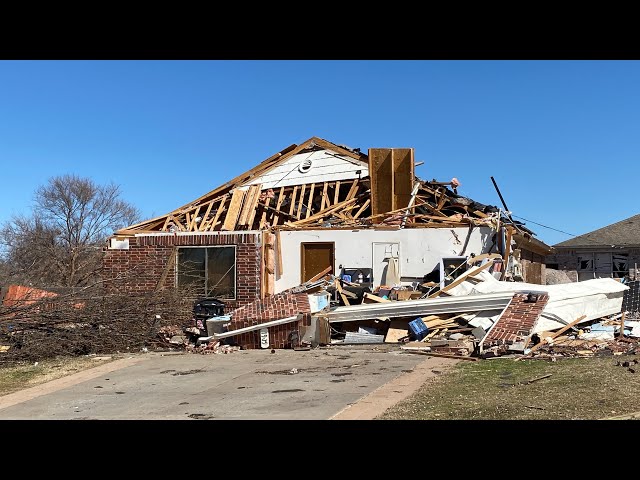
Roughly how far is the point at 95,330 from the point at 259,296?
4.66 meters

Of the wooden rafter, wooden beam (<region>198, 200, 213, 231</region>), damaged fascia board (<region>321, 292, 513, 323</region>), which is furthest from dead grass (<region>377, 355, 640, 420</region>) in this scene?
wooden beam (<region>198, 200, 213, 231</region>)

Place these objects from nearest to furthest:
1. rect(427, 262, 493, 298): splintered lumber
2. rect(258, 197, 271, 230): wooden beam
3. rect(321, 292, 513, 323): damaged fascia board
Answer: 1. rect(321, 292, 513, 323): damaged fascia board
2. rect(427, 262, 493, 298): splintered lumber
3. rect(258, 197, 271, 230): wooden beam

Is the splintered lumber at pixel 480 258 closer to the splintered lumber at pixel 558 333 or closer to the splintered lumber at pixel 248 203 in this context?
the splintered lumber at pixel 558 333

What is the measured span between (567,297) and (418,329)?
3296 mm

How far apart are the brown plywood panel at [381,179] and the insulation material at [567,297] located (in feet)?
13.2

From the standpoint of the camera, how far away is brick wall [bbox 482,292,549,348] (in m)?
12.8

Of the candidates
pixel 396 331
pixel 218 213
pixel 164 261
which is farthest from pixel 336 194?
pixel 396 331

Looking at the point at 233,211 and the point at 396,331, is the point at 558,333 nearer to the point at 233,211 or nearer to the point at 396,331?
the point at 396,331

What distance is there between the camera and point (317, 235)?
1778cm

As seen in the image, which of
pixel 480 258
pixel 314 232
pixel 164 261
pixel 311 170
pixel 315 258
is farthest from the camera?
pixel 311 170

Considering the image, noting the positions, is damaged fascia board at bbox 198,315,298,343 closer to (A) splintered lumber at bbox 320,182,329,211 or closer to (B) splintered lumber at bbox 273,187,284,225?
(B) splintered lumber at bbox 273,187,284,225

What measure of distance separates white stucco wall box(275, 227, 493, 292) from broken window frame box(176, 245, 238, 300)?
48.1 inches
